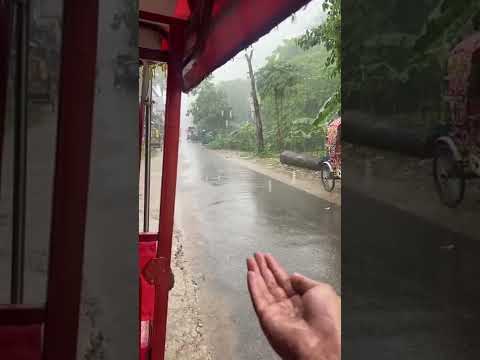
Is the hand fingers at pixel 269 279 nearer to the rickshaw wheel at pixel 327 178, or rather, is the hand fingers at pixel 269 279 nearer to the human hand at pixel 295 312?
the human hand at pixel 295 312

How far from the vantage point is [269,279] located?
1332 mm

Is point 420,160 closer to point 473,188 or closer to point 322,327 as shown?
point 473,188

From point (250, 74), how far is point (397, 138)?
1525 cm

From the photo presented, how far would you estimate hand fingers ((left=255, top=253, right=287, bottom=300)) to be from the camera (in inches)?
49.7

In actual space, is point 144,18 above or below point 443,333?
above

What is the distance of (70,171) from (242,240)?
550cm

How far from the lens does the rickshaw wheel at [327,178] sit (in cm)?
763

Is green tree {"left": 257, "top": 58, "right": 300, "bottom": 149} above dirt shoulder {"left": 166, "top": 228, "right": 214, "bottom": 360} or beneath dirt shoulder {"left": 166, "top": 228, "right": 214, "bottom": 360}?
above

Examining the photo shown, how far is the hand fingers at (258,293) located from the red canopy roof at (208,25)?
68 centimetres

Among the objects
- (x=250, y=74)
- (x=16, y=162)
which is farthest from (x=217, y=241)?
(x=250, y=74)

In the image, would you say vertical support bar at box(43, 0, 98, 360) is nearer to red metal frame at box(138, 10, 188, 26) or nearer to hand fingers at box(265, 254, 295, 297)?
hand fingers at box(265, 254, 295, 297)

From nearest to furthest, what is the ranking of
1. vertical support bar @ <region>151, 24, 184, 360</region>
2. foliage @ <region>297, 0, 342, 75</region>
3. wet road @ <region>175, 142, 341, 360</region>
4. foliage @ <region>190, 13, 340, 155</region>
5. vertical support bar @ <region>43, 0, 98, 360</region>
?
vertical support bar @ <region>43, 0, 98, 360</region> → vertical support bar @ <region>151, 24, 184, 360</region> → wet road @ <region>175, 142, 341, 360</region> → foliage @ <region>297, 0, 342, 75</region> → foliage @ <region>190, 13, 340, 155</region>

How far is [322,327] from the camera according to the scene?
1024mm

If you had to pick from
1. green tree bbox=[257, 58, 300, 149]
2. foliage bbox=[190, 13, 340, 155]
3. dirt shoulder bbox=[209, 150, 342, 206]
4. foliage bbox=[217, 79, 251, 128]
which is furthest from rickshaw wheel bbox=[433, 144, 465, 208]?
foliage bbox=[217, 79, 251, 128]
